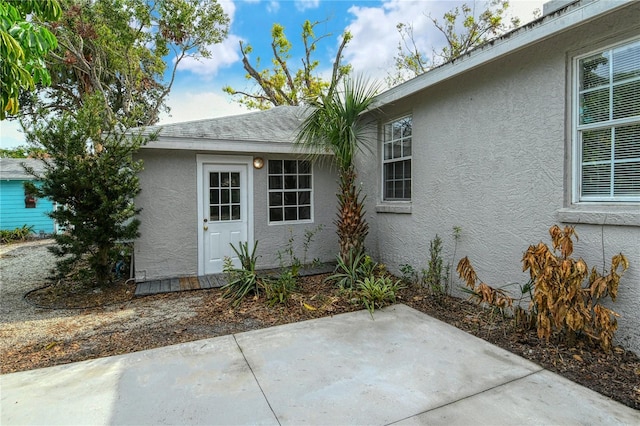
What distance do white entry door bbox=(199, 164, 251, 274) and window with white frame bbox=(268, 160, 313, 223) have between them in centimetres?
58

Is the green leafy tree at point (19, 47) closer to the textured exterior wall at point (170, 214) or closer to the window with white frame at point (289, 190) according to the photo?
the textured exterior wall at point (170, 214)

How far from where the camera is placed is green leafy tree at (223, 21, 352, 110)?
1914 centimetres

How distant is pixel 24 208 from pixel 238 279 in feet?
47.1

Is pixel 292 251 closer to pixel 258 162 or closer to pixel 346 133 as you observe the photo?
pixel 258 162

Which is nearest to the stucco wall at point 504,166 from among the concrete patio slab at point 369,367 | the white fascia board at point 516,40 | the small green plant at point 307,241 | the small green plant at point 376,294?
the white fascia board at point 516,40

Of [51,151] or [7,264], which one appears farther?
[7,264]

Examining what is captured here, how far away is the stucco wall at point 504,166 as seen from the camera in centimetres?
332

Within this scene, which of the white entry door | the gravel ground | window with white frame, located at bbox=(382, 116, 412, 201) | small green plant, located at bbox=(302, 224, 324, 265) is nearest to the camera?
the gravel ground

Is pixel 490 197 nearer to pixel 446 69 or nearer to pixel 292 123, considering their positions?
pixel 446 69

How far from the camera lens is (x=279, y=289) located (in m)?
5.00

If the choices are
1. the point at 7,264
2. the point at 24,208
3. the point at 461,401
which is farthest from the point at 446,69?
the point at 24,208

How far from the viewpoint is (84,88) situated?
1462 cm

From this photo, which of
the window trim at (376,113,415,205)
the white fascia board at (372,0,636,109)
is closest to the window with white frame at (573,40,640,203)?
the white fascia board at (372,0,636,109)

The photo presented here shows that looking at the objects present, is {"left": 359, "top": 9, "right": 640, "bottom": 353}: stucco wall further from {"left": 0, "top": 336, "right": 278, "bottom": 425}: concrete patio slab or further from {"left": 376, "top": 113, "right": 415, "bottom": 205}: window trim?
{"left": 0, "top": 336, "right": 278, "bottom": 425}: concrete patio slab
